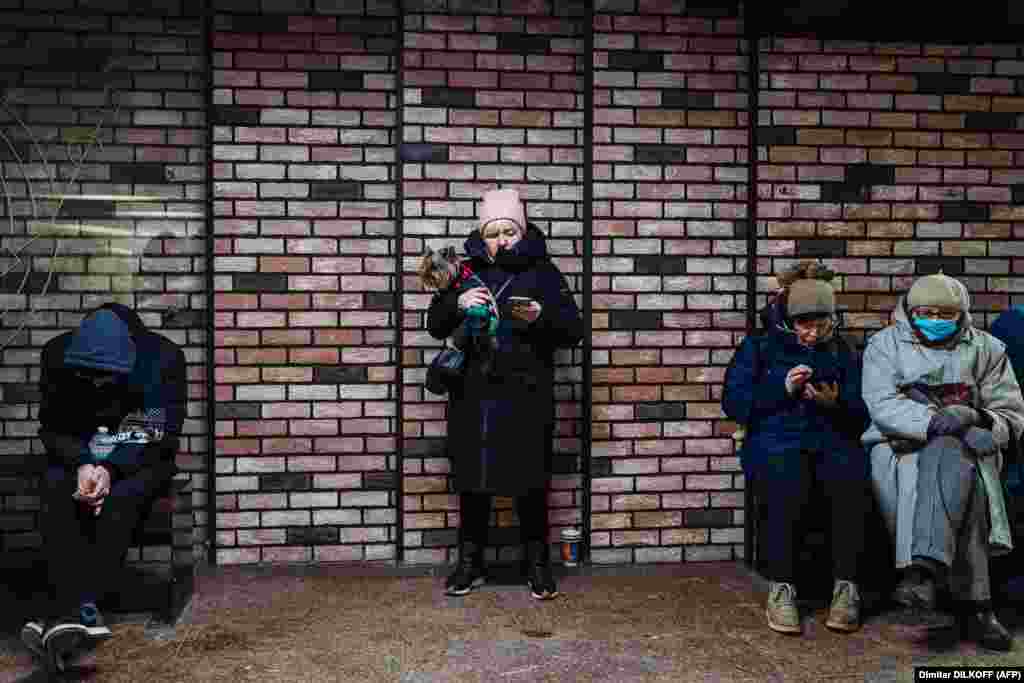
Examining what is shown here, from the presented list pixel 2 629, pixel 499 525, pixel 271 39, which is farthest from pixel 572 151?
pixel 2 629

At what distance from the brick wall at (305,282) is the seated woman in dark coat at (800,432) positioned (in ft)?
6.06

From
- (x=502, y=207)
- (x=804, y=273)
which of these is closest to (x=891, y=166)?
(x=804, y=273)

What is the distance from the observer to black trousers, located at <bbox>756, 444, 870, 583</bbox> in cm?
427

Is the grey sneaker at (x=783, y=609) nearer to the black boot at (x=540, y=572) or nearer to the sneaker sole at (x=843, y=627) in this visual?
the sneaker sole at (x=843, y=627)

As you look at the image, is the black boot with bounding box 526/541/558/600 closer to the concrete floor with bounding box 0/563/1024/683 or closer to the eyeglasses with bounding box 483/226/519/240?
the concrete floor with bounding box 0/563/1024/683

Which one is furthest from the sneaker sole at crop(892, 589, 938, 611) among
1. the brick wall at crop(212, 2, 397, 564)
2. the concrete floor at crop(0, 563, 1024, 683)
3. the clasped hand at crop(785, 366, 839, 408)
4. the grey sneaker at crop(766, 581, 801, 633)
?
the brick wall at crop(212, 2, 397, 564)

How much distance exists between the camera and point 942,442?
406 centimetres

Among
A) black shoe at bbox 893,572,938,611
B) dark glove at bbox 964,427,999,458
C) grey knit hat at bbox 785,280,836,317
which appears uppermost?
grey knit hat at bbox 785,280,836,317

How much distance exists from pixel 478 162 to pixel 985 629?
3.16 metres

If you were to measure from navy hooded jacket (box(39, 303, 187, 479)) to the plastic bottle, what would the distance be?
2 cm

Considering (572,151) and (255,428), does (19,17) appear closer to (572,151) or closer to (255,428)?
(255,428)

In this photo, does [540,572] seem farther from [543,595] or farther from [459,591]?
[459,591]

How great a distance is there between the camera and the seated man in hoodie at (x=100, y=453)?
151 inches

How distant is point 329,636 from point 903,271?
3521mm
